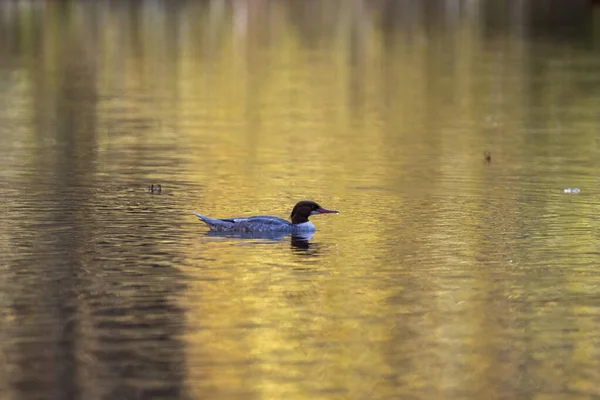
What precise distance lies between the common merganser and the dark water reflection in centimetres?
16

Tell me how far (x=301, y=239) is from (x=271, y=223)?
0.39 m

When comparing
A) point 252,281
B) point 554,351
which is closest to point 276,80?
point 252,281

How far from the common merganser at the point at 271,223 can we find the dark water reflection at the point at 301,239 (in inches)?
6.4

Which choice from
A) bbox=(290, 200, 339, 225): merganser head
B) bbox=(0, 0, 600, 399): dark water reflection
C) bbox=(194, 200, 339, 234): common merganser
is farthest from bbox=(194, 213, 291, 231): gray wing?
bbox=(290, 200, 339, 225): merganser head

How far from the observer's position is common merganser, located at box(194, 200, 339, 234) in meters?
17.6

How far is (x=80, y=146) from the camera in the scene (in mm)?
27203

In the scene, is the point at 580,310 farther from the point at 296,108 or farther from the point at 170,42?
the point at 170,42

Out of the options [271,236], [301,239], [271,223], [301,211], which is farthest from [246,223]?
[301,211]

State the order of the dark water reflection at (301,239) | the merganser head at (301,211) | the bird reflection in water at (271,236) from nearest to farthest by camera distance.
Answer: the dark water reflection at (301,239)
the bird reflection in water at (271,236)
the merganser head at (301,211)

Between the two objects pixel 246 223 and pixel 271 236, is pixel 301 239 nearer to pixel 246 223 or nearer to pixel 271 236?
pixel 271 236

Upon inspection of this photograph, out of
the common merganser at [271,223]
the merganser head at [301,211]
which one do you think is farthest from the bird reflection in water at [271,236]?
the merganser head at [301,211]

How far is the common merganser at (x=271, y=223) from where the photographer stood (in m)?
17.6

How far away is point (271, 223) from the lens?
698 inches

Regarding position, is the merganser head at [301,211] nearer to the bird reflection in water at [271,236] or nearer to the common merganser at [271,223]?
the common merganser at [271,223]
